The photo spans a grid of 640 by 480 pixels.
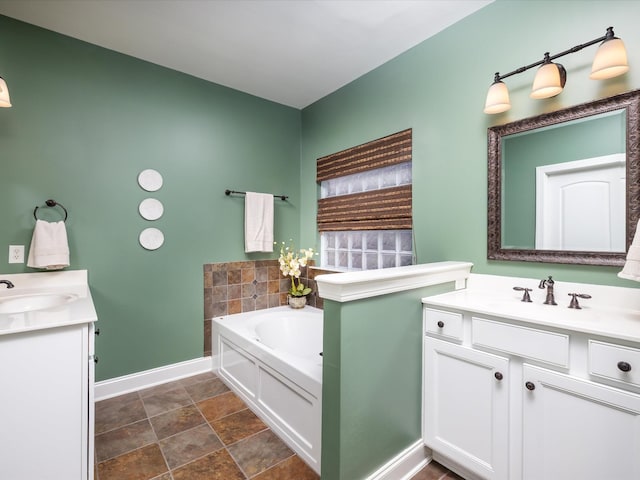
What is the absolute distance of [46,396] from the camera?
1231 millimetres

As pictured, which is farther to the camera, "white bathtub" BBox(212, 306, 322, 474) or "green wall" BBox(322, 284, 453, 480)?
"white bathtub" BBox(212, 306, 322, 474)

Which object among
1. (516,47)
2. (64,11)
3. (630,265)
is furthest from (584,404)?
(64,11)

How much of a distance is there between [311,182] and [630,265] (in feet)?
8.46

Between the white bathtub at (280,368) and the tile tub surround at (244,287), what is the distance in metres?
0.09

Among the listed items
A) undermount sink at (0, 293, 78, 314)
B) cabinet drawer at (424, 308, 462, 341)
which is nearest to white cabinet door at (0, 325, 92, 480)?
undermount sink at (0, 293, 78, 314)

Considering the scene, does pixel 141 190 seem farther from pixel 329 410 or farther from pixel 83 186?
pixel 329 410

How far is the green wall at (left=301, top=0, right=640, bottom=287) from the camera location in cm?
150

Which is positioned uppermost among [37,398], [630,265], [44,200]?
[44,200]

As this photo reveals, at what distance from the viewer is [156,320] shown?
8.41 ft

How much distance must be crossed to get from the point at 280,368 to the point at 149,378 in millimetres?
1370

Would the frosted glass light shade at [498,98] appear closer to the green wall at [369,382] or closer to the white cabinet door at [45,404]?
the green wall at [369,382]

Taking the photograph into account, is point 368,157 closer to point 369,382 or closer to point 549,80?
point 549,80

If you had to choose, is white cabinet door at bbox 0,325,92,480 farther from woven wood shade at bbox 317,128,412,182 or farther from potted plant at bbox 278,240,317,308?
woven wood shade at bbox 317,128,412,182

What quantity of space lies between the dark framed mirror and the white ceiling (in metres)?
0.93
